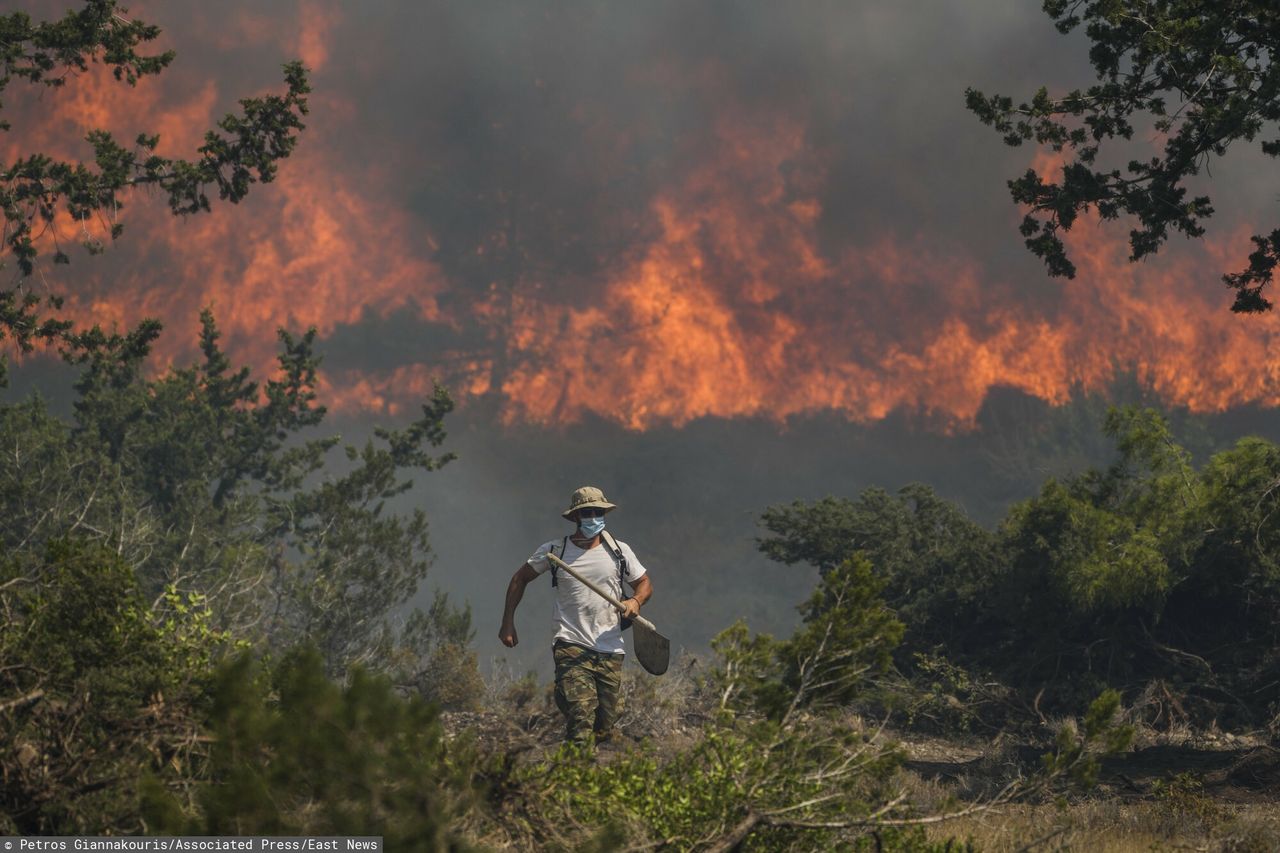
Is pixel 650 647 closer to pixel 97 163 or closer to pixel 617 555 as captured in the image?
pixel 617 555

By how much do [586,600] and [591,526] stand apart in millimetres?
567

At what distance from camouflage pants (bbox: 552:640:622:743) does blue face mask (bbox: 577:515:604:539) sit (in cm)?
83

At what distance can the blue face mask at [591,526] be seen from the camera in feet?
27.6

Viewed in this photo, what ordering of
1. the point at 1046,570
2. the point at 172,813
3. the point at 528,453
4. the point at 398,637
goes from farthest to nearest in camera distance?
1. the point at 528,453
2. the point at 398,637
3. the point at 1046,570
4. the point at 172,813

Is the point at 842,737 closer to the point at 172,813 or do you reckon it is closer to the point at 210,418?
the point at 172,813

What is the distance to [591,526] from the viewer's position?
843 centimetres

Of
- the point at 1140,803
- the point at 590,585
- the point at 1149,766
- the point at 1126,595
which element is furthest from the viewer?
the point at 1126,595

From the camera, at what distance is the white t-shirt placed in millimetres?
8203

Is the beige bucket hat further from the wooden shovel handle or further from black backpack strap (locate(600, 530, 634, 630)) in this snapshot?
the wooden shovel handle

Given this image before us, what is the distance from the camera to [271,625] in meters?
27.5

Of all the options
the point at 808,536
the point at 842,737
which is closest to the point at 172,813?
the point at 842,737

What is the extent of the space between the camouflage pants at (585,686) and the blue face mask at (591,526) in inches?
32.8

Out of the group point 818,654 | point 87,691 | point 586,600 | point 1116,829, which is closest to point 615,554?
point 586,600

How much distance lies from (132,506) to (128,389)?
5.02 m
